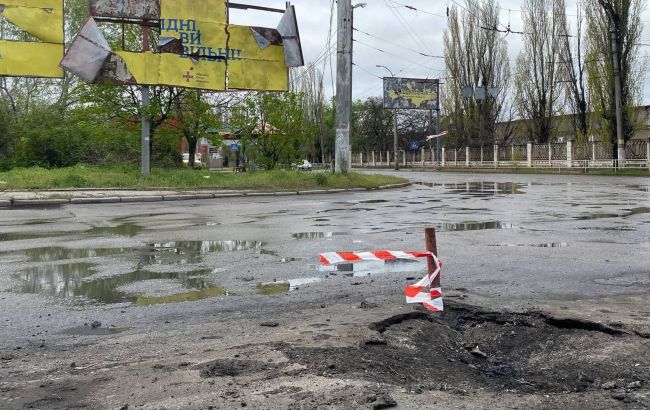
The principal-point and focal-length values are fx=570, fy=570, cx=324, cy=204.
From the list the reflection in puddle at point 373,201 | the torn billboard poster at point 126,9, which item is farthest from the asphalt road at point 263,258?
the torn billboard poster at point 126,9

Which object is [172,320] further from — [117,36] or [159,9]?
[117,36]

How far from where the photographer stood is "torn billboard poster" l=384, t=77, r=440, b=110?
54.2m

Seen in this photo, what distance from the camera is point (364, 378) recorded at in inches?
141

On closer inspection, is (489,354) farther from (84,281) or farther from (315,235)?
(315,235)

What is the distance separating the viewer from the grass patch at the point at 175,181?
21.7 meters

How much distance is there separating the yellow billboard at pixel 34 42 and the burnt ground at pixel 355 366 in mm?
20952

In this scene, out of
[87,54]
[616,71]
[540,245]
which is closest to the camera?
[540,245]

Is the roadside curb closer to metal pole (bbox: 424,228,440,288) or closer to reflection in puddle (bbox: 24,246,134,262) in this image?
reflection in puddle (bbox: 24,246,134,262)

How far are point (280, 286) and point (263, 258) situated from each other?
5.54ft

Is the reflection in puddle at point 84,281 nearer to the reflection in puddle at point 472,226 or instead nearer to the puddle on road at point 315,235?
the puddle on road at point 315,235

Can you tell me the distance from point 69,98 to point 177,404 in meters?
41.0

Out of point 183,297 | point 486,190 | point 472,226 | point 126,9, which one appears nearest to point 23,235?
point 183,297

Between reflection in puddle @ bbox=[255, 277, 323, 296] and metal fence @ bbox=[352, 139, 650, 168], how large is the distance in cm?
3886

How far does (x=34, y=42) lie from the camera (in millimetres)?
22016
